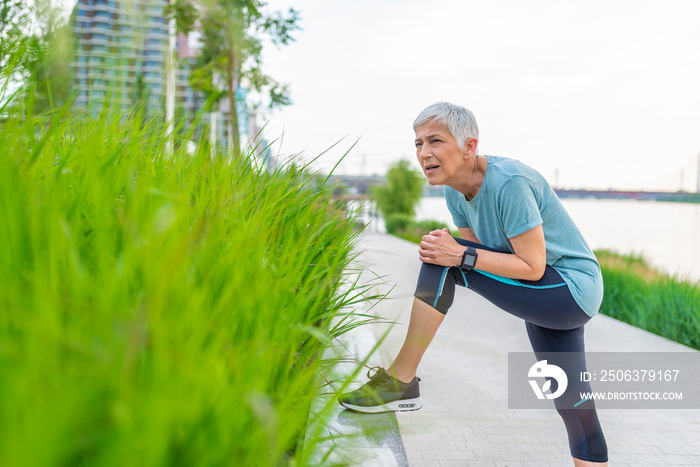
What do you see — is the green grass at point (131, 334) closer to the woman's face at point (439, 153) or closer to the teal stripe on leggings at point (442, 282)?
the teal stripe on leggings at point (442, 282)

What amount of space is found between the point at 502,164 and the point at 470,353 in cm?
172

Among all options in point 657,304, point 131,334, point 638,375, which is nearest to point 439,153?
point 131,334

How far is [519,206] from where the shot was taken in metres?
1.82

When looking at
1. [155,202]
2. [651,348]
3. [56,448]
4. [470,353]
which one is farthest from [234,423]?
[651,348]

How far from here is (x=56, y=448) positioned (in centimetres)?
57

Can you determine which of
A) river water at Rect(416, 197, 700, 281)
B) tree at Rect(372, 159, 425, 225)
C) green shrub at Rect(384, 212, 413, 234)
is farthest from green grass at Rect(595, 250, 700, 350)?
tree at Rect(372, 159, 425, 225)

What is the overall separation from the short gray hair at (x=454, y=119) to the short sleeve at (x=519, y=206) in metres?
0.26

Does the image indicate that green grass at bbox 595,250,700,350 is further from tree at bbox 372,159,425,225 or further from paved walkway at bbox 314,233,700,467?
tree at bbox 372,159,425,225

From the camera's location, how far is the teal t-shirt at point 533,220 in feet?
6.04

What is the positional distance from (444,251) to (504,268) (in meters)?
0.23

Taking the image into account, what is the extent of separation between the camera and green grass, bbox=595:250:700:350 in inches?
153

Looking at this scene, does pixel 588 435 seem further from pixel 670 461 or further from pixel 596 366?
pixel 596 366
